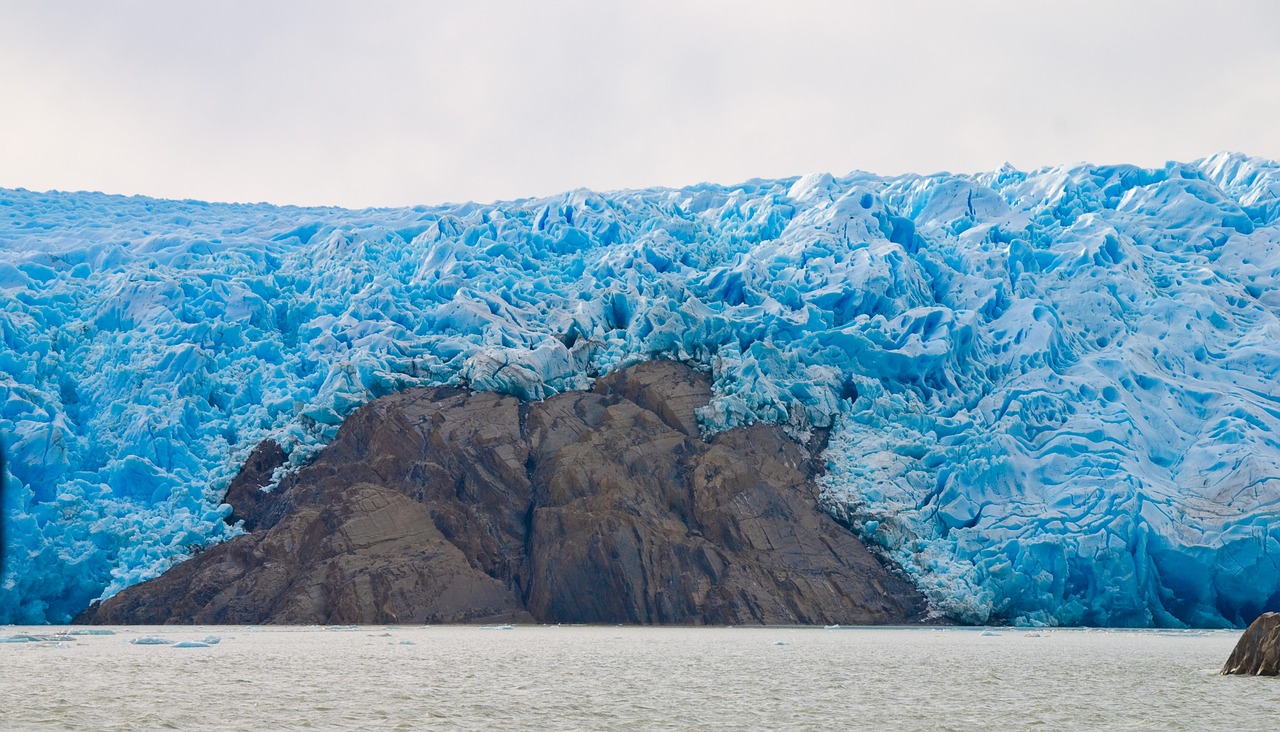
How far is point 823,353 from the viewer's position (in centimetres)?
3247

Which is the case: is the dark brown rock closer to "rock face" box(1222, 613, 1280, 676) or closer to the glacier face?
the glacier face

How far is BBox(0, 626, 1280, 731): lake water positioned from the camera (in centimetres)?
1038

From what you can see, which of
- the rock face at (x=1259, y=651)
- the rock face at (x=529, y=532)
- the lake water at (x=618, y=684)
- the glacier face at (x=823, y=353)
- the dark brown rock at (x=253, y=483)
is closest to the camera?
the lake water at (x=618, y=684)

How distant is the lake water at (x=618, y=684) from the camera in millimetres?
10375

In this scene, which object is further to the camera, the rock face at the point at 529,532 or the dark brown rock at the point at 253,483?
the dark brown rock at the point at 253,483

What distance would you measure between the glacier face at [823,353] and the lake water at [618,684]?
5662 mm

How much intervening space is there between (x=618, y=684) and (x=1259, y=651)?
830cm

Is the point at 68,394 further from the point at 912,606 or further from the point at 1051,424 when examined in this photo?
the point at 1051,424

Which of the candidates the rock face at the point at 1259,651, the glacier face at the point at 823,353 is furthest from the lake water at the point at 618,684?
the glacier face at the point at 823,353

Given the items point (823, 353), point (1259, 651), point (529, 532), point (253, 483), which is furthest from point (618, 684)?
point (823, 353)

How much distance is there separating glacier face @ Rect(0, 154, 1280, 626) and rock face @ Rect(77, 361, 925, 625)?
84cm

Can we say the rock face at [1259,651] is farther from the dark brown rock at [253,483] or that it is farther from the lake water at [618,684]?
the dark brown rock at [253,483]

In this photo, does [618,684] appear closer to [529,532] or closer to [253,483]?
[529,532]

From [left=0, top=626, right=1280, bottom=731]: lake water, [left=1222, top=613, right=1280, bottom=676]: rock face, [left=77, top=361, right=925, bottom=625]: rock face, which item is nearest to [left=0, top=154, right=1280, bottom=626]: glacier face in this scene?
[left=77, top=361, right=925, bottom=625]: rock face
